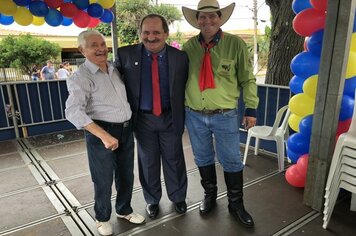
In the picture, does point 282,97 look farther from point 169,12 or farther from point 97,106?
point 169,12

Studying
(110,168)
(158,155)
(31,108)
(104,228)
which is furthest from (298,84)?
(31,108)

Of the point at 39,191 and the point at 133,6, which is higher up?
the point at 133,6

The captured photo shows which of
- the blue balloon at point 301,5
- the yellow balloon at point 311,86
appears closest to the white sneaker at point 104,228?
the yellow balloon at point 311,86

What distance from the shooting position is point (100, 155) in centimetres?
194

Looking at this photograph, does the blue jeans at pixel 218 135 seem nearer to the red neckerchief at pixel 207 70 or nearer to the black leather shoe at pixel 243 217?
the red neckerchief at pixel 207 70

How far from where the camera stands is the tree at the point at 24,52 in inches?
528

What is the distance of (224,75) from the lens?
6.86 ft

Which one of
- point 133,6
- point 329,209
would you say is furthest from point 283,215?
point 133,6

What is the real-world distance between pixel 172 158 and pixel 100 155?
0.62 m

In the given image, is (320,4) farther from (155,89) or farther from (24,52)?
(24,52)

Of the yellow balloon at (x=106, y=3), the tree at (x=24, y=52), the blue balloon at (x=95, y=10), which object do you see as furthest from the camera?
the tree at (x=24, y=52)

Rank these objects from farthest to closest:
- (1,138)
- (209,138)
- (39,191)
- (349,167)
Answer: (1,138), (39,191), (209,138), (349,167)

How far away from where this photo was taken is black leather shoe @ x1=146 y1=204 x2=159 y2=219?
2.40 metres

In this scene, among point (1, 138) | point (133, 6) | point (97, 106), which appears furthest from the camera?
point (133, 6)
